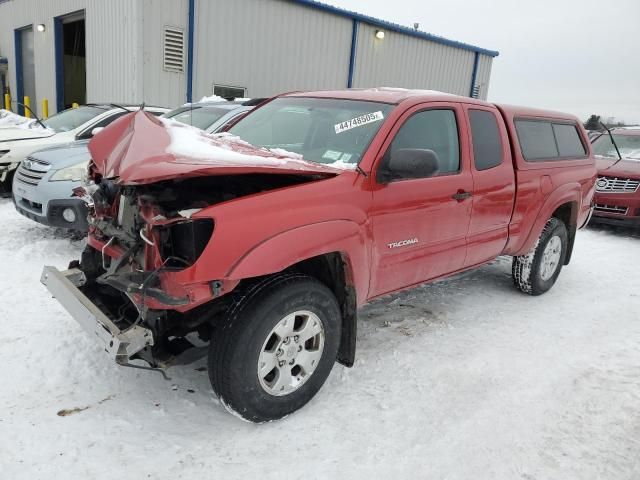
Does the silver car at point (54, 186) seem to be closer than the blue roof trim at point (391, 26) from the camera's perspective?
Yes

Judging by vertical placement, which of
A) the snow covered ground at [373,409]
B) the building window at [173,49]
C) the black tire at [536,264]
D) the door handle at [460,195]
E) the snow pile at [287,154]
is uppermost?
the building window at [173,49]

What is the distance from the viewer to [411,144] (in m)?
3.40

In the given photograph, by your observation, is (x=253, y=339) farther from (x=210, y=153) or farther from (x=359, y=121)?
(x=359, y=121)

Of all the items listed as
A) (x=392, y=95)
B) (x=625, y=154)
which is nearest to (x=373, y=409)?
(x=392, y=95)

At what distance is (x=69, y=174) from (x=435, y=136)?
12.3 ft

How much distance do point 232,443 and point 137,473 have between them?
47 cm

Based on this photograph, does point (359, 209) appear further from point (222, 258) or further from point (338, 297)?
point (222, 258)

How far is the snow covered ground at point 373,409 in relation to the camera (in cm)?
246

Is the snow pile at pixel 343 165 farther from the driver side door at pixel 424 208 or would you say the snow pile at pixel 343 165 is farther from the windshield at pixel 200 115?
the windshield at pixel 200 115

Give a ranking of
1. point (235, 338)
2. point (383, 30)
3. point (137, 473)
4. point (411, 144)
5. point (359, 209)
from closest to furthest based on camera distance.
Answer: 1. point (137, 473)
2. point (235, 338)
3. point (359, 209)
4. point (411, 144)
5. point (383, 30)

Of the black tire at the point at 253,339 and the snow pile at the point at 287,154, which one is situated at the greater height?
the snow pile at the point at 287,154

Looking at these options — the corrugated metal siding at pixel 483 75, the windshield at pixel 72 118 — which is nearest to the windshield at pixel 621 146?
the windshield at pixel 72 118

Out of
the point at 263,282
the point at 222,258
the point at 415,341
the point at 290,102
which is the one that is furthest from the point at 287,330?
the point at 290,102

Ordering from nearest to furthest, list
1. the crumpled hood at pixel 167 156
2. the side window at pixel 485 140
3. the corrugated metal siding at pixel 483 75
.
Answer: the crumpled hood at pixel 167 156, the side window at pixel 485 140, the corrugated metal siding at pixel 483 75
